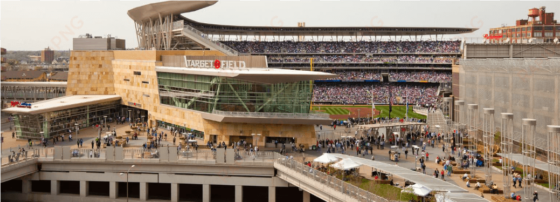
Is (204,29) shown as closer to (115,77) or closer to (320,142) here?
(115,77)

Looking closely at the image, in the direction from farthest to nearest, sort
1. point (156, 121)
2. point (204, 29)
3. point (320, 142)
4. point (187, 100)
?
point (204, 29) → point (156, 121) → point (187, 100) → point (320, 142)

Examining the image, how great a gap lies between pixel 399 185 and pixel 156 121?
35.2 meters

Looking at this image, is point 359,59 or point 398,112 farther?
point 359,59

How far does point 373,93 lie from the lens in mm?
103250

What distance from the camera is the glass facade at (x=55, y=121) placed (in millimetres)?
53562

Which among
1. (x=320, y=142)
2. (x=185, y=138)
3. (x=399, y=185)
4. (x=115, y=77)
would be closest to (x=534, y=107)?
(x=399, y=185)

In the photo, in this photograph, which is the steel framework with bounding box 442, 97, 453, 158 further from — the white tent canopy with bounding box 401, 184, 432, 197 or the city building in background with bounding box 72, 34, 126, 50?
the city building in background with bounding box 72, 34, 126, 50

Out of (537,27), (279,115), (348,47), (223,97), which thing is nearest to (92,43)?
(223,97)

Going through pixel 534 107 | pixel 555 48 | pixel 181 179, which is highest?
pixel 555 48

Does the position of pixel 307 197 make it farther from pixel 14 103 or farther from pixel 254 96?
pixel 14 103

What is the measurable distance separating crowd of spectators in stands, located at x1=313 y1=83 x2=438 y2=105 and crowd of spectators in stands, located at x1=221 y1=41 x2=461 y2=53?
8849 mm

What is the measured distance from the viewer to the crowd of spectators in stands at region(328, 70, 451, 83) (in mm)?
107750

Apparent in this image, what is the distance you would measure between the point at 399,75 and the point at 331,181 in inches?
3092

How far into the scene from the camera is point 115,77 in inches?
2815
